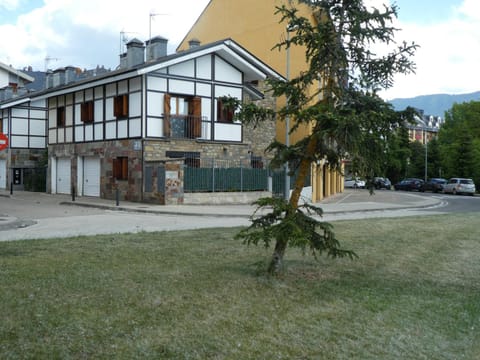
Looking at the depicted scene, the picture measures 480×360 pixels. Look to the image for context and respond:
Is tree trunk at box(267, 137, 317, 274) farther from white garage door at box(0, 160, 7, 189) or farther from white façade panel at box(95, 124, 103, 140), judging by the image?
white garage door at box(0, 160, 7, 189)

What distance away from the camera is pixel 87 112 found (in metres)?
27.5

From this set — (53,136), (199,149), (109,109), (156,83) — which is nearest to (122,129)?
(109,109)

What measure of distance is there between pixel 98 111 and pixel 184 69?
544 cm

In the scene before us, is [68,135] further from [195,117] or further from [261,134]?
[261,134]

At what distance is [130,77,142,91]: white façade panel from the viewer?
23.8m

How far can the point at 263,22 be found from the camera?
34875mm

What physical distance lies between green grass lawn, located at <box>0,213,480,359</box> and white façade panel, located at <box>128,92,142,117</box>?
14857 mm

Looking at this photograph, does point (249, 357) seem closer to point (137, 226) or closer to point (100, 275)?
point (100, 275)

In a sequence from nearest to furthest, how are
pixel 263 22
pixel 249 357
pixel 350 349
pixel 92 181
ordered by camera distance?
pixel 249 357, pixel 350 349, pixel 92 181, pixel 263 22

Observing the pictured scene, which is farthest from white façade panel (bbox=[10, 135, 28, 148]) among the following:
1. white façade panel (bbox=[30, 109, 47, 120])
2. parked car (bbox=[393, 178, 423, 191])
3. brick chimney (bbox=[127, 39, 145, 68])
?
parked car (bbox=[393, 178, 423, 191])

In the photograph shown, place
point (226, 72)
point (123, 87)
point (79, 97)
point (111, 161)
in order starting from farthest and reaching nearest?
point (79, 97) < point (226, 72) < point (111, 161) < point (123, 87)

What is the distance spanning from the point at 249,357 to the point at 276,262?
298 centimetres

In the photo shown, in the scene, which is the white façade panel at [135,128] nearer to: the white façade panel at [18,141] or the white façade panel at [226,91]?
the white façade panel at [226,91]

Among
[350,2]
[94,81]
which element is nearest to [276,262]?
[350,2]
